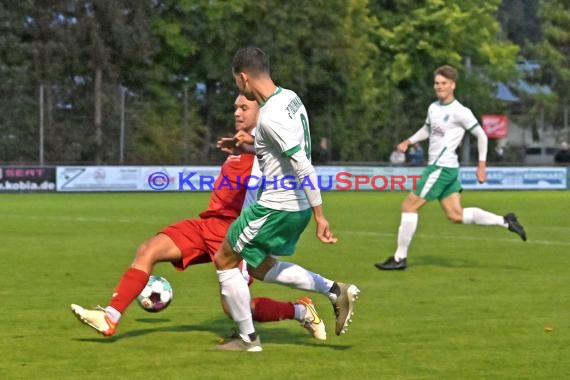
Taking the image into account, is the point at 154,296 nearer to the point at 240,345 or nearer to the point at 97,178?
the point at 240,345

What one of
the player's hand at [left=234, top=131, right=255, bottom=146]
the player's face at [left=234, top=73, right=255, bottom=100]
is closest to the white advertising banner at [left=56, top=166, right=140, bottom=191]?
the player's hand at [left=234, top=131, right=255, bottom=146]

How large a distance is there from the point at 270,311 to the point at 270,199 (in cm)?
107

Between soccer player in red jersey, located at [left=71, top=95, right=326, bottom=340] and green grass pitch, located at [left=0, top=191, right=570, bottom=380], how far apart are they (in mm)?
182

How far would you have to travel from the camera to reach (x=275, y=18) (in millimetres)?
55562

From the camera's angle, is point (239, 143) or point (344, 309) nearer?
point (239, 143)

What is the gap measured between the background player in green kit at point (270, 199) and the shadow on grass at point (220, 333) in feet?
1.20

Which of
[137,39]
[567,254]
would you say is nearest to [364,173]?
[137,39]

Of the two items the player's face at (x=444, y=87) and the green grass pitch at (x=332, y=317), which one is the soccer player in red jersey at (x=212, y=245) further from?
the player's face at (x=444, y=87)

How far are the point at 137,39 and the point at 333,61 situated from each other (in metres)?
8.65

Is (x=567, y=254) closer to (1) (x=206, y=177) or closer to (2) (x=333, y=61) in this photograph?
(1) (x=206, y=177)

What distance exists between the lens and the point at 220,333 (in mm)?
9867

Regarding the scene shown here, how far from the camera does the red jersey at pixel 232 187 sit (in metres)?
9.33

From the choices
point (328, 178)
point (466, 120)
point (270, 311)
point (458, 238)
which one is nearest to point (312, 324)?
point (270, 311)

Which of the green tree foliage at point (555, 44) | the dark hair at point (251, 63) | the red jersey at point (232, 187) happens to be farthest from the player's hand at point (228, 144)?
A: the green tree foliage at point (555, 44)
